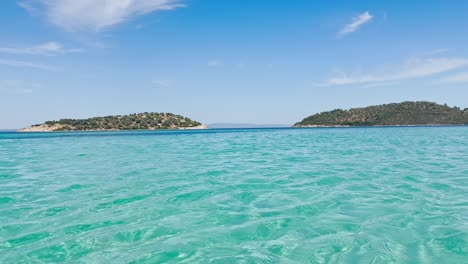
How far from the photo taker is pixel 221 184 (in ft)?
42.7

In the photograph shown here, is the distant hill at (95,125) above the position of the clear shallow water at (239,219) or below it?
above

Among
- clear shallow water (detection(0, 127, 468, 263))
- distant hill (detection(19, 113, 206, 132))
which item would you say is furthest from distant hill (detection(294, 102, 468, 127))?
clear shallow water (detection(0, 127, 468, 263))

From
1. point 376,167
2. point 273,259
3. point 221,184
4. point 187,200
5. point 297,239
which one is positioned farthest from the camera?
point 376,167

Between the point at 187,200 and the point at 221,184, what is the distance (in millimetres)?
2899

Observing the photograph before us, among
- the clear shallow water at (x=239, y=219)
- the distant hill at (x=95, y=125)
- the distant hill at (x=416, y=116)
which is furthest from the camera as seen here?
the distant hill at (x=95, y=125)

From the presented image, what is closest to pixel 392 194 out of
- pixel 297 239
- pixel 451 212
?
pixel 451 212

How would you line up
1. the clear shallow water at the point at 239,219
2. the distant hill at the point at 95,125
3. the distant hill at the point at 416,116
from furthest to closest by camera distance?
the distant hill at the point at 95,125 → the distant hill at the point at 416,116 → the clear shallow water at the point at 239,219

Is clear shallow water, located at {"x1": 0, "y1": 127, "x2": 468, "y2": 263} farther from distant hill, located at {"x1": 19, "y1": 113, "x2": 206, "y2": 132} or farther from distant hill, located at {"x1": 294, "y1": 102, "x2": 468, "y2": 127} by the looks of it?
distant hill, located at {"x1": 19, "y1": 113, "x2": 206, "y2": 132}

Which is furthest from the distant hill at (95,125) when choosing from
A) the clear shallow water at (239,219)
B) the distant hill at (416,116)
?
the clear shallow water at (239,219)

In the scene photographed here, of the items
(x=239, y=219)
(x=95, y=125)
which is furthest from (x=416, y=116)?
(x=239, y=219)

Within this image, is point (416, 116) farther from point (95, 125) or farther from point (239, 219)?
point (239, 219)

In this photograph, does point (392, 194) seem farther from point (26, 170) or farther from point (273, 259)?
point (26, 170)

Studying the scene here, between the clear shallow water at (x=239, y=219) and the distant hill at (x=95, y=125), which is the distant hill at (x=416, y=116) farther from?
the clear shallow water at (x=239, y=219)

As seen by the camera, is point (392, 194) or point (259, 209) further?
point (392, 194)
